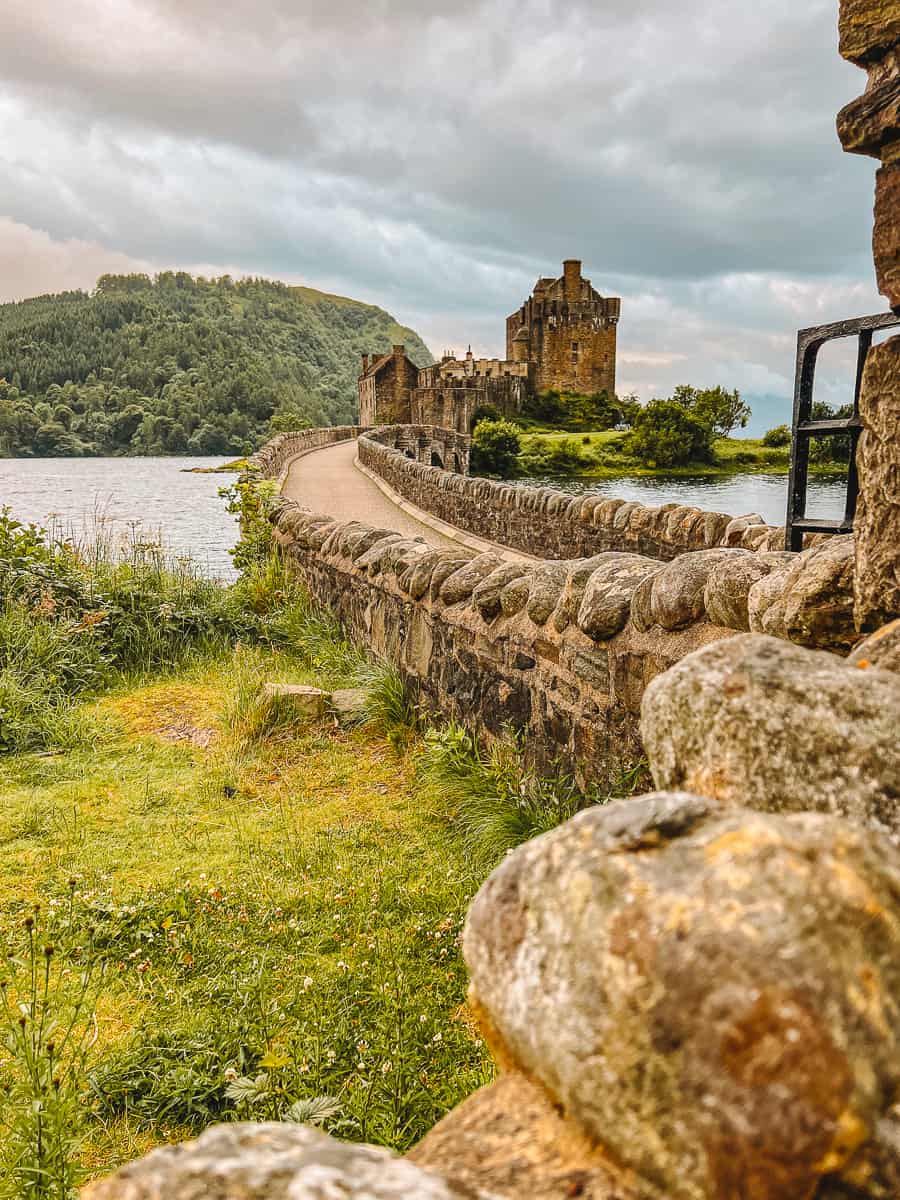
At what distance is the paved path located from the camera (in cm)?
1480

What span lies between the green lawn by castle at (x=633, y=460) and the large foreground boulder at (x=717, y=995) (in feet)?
113

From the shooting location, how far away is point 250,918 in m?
3.40

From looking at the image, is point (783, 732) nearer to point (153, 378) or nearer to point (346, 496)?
point (346, 496)

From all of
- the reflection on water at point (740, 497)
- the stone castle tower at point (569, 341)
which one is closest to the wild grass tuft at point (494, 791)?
the reflection on water at point (740, 497)

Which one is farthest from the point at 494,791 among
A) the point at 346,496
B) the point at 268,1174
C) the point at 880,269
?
the point at 346,496

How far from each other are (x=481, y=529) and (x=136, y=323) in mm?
100442

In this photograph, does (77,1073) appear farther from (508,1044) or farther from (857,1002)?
(857,1002)

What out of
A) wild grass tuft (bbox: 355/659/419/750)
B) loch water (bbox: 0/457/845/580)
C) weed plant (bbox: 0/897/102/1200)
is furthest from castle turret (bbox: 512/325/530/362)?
weed plant (bbox: 0/897/102/1200)

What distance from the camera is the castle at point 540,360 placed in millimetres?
52719

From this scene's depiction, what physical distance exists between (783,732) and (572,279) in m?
63.1

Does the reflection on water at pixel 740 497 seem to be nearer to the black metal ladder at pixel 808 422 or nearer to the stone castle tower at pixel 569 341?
the black metal ladder at pixel 808 422

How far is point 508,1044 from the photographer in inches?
41.4

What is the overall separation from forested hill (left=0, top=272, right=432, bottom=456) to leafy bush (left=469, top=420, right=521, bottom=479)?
3067cm

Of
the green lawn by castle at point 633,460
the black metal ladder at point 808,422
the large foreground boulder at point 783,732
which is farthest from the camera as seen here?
the green lawn by castle at point 633,460
